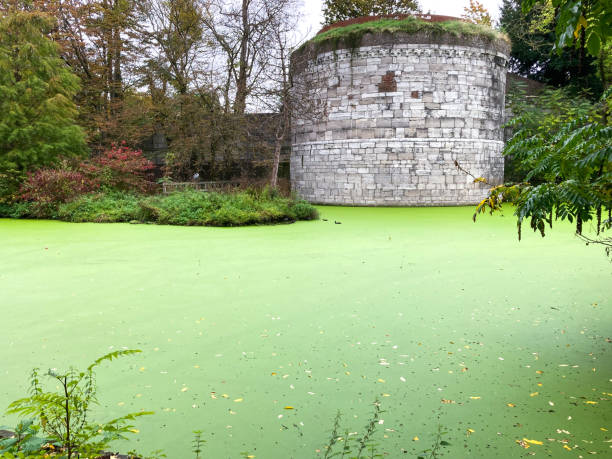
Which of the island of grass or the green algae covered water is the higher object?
the island of grass

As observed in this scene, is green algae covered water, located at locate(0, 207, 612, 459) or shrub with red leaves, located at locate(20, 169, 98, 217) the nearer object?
green algae covered water, located at locate(0, 207, 612, 459)

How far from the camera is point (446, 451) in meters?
1.99

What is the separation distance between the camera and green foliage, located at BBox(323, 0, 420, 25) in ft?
71.5

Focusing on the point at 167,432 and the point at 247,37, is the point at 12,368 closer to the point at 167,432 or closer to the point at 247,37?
the point at 167,432

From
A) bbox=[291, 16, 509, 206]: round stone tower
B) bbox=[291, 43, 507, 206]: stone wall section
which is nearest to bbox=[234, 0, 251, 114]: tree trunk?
bbox=[291, 16, 509, 206]: round stone tower

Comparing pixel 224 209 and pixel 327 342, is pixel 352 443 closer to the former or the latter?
pixel 327 342

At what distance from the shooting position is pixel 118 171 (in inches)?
495

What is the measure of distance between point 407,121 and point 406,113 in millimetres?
223

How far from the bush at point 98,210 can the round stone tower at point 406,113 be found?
5471mm

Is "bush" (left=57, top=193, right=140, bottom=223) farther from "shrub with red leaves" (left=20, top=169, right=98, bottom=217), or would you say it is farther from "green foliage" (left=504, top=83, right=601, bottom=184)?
"green foliage" (left=504, top=83, right=601, bottom=184)

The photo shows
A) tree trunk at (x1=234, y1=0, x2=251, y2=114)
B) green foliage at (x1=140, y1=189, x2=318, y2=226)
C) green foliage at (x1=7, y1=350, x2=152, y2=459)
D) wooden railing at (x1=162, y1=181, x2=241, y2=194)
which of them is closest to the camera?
green foliage at (x1=7, y1=350, x2=152, y2=459)

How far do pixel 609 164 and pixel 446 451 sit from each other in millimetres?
1626

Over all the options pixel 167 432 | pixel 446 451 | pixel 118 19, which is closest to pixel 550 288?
pixel 446 451

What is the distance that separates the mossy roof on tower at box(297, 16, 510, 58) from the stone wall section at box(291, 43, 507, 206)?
170 mm
